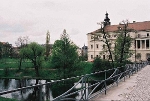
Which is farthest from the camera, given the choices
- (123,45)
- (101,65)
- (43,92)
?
(101,65)

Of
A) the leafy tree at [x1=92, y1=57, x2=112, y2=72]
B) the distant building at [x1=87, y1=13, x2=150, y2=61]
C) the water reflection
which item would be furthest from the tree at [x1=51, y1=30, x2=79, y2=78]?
the distant building at [x1=87, y1=13, x2=150, y2=61]

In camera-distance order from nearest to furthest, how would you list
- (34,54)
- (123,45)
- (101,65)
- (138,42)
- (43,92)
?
(43,92)
(123,45)
(101,65)
(34,54)
(138,42)

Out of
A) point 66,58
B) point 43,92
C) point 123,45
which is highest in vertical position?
point 123,45

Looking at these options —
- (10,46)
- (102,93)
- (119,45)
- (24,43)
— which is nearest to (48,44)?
(10,46)

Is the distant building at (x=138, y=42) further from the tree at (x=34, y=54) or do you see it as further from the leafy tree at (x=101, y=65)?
the tree at (x=34, y=54)

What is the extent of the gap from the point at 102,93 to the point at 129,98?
4.16ft

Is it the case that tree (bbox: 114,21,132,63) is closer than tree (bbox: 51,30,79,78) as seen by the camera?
No

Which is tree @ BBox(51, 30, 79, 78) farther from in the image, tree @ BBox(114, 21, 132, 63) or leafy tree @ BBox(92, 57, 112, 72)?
tree @ BBox(114, 21, 132, 63)

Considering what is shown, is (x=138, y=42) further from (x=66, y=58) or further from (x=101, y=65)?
(x=66, y=58)

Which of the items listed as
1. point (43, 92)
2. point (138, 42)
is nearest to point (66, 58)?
point (43, 92)

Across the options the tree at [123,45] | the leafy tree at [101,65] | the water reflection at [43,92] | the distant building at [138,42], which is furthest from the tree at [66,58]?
the distant building at [138,42]

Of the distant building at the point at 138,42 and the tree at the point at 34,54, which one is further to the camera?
the distant building at the point at 138,42

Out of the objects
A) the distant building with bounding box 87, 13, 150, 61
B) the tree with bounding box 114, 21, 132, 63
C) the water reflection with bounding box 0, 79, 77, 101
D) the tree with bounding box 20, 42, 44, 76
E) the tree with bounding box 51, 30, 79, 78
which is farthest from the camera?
the distant building with bounding box 87, 13, 150, 61

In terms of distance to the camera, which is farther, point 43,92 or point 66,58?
point 66,58
